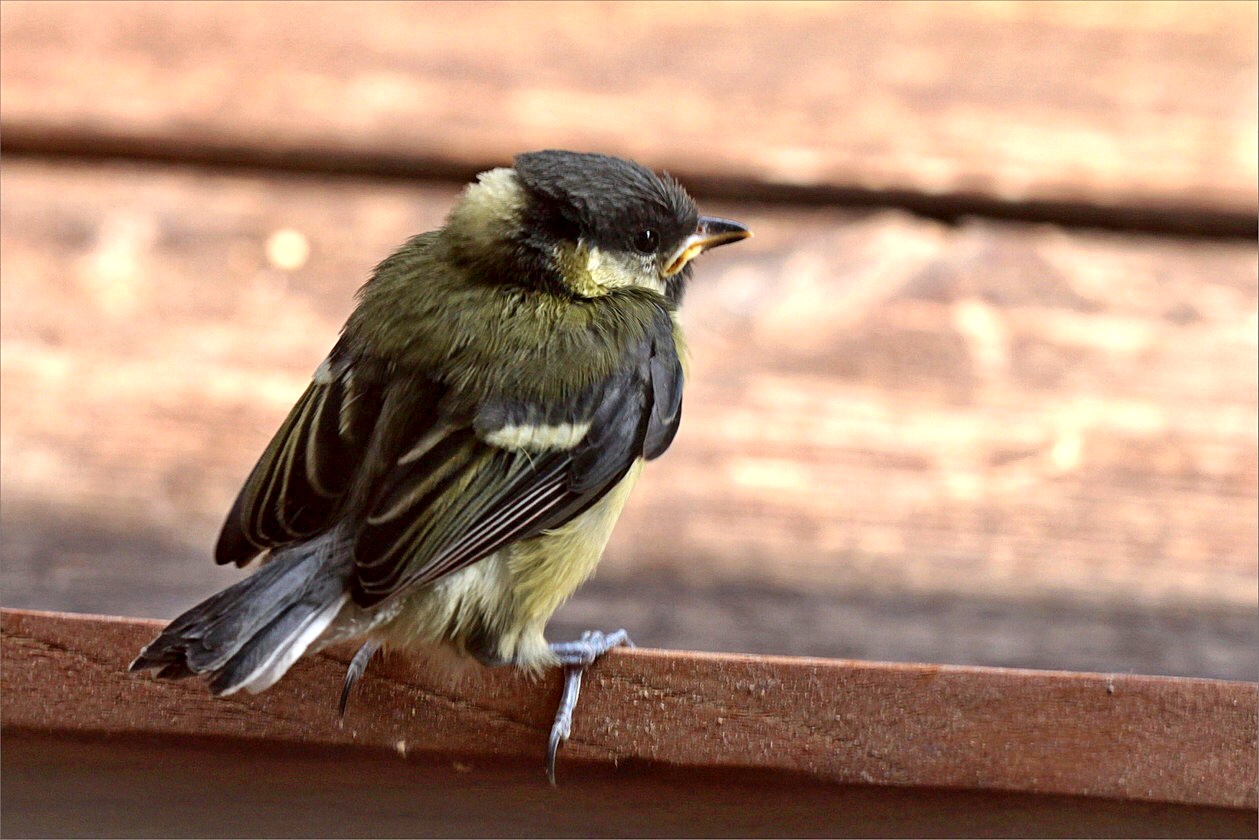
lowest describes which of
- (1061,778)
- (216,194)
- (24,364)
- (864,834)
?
(864,834)

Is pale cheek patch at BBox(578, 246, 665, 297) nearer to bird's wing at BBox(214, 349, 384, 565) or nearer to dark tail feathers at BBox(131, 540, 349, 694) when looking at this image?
bird's wing at BBox(214, 349, 384, 565)

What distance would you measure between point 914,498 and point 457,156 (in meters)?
0.92

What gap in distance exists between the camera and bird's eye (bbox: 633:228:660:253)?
1985mm

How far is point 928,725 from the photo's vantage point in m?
1.35

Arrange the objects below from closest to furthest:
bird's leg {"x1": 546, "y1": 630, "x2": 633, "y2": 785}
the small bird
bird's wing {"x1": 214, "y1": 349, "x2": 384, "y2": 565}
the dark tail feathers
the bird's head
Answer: the dark tail feathers, bird's leg {"x1": 546, "y1": 630, "x2": 633, "y2": 785}, the small bird, bird's wing {"x1": 214, "y1": 349, "x2": 384, "y2": 565}, the bird's head

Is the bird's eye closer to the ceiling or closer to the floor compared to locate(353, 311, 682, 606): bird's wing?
closer to the ceiling

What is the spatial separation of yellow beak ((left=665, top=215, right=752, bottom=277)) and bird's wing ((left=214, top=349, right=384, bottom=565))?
52 cm

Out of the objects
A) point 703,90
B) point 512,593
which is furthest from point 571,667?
point 703,90

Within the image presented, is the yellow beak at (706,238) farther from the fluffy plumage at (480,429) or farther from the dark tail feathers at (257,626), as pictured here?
the dark tail feathers at (257,626)

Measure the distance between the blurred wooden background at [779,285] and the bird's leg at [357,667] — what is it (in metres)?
0.39

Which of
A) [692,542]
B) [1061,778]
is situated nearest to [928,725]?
[1061,778]

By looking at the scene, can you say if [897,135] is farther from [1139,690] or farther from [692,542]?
[1139,690]

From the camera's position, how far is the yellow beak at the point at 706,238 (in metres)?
2.03

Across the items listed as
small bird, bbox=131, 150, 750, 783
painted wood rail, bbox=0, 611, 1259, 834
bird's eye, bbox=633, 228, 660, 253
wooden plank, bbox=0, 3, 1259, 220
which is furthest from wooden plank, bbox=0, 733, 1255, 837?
wooden plank, bbox=0, 3, 1259, 220
